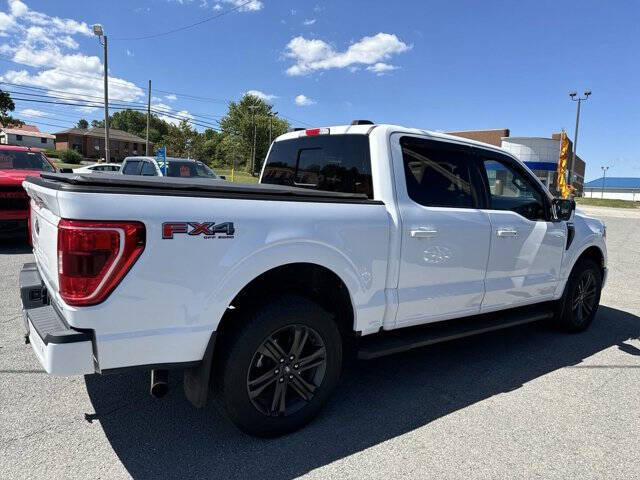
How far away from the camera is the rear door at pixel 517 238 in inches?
159

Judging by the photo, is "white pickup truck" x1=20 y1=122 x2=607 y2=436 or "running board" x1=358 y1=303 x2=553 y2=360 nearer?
"white pickup truck" x1=20 y1=122 x2=607 y2=436

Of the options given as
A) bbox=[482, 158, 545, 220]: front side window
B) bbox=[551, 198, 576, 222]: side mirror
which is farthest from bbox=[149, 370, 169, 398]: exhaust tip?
bbox=[551, 198, 576, 222]: side mirror

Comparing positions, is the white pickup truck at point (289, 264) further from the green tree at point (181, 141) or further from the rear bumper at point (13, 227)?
the green tree at point (181, 141)

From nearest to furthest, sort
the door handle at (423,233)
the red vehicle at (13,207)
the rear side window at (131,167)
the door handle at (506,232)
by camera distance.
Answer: the door handle at (423,233) → the door handle at (506,232) → the red vehicle at (13,207) → the rear side window at (131,167)

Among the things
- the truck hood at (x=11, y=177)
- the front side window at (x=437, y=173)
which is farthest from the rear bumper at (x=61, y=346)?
the truck hood at (x=11, y=177)

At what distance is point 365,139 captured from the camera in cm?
352

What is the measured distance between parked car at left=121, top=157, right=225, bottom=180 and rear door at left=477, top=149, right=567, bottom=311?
1137 cm

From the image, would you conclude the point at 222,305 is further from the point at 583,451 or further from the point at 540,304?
the point at 540,304

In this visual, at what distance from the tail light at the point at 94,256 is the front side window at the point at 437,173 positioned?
1.98 m

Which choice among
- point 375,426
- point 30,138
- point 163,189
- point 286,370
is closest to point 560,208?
point 375,426

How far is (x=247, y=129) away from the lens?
254 feet

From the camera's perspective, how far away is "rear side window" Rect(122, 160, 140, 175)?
51.6 ft

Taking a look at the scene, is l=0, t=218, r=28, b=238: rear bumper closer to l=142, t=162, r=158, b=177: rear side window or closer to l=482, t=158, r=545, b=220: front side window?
l=142, t=162, r=158, b=177: rear side window

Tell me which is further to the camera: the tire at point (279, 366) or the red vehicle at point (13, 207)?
the red vehicle at point (13, 207)
